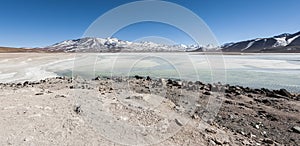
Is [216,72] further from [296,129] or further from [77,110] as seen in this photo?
[77,110]

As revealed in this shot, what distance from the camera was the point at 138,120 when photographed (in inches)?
236

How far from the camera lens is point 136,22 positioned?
8.83m

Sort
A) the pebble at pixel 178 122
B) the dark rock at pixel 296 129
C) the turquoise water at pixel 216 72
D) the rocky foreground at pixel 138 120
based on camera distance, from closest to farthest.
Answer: the rocky foreground at pixel 138 120 < the pebble at pixel 178 122 < the dark rock at pixel 296 129 < the turquoise water at pixel 216 72

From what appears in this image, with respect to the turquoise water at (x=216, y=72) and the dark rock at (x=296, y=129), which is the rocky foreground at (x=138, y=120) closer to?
the dark rock at (x=296, y=129)

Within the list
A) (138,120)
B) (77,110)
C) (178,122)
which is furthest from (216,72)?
(77,110)

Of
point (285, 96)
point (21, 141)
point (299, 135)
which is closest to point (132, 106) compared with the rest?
point (21, 141)

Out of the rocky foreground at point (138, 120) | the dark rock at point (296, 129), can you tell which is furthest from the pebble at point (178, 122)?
the dark rock at point (296, 129)

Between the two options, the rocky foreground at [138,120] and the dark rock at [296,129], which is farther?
the dark rock at [296,129]

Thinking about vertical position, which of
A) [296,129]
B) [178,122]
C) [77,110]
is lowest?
[296,129]

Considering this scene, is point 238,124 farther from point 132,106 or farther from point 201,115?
point 132,106

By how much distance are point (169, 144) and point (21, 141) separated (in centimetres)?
277

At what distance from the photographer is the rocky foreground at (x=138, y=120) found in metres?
5.03

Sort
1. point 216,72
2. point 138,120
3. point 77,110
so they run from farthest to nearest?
point 216,72 → point 77,110 → point 138,120

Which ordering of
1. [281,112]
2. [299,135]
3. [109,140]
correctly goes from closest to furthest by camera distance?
[109,140], [299,135], [281,112]
